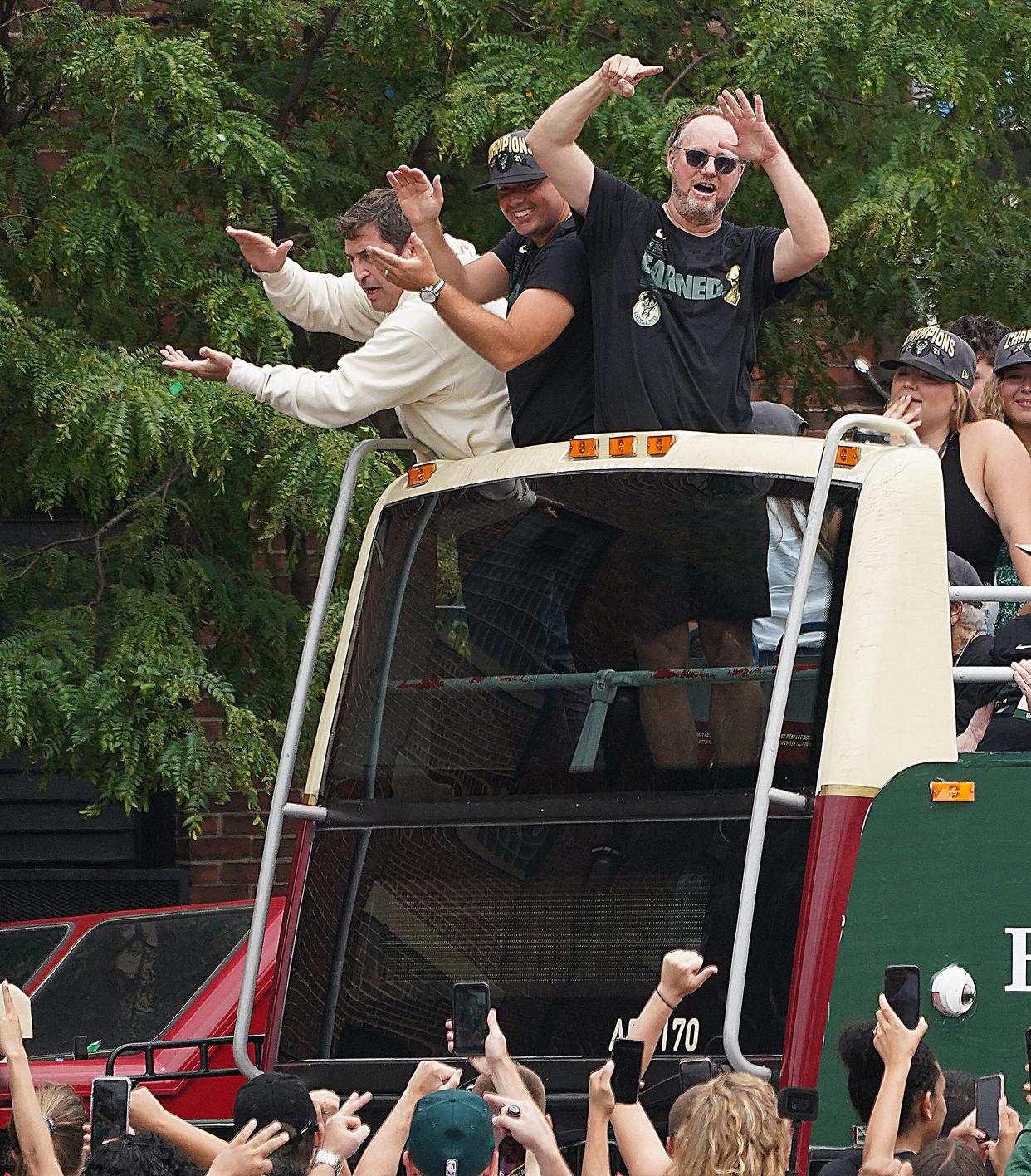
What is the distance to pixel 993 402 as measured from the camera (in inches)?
276

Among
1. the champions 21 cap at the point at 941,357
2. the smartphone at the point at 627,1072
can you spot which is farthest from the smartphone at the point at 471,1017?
the champions 21 cap at the point at 941,357

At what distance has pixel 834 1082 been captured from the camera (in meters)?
5.32

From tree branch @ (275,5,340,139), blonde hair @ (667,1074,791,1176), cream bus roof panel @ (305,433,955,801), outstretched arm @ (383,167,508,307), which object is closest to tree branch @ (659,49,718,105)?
tree branch @ (275,5,340,139)

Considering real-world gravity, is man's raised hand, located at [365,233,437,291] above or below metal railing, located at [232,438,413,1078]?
above

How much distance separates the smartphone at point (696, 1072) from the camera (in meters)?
5.12

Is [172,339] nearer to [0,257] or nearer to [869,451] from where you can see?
[0,257]

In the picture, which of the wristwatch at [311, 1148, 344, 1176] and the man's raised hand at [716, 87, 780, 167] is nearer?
the wristwatch at [311, 1148, 344, 1176]

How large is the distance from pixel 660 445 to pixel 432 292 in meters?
0.77

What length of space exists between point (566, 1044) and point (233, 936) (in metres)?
2.80

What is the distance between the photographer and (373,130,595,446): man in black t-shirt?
5.95m

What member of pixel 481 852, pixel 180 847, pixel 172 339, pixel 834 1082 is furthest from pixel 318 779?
pixel 180 847

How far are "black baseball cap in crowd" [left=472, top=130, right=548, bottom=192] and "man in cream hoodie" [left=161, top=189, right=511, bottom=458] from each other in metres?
0.37

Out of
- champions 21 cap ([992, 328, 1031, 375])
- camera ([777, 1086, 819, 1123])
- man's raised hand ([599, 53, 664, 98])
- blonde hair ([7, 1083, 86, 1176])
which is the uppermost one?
man's raised hand ([599, 53, 664, 98])

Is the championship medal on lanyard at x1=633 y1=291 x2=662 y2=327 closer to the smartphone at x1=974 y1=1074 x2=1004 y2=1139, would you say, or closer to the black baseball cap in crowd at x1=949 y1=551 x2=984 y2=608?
the black baseball cap in crowd at x1=949 y1=551 x2=984 y2=608
